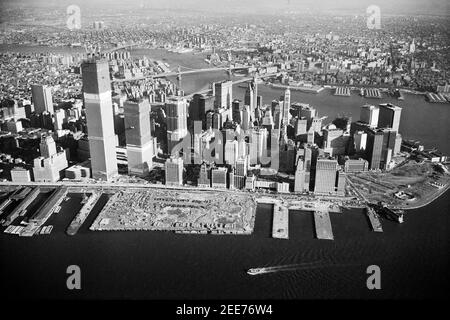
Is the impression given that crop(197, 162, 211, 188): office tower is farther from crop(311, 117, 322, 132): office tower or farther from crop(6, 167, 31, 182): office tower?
crop(311, 117, 322, 132): office tower

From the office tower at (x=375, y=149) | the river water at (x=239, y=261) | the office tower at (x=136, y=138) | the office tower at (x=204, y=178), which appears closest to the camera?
the river water at (x=239, y=261)

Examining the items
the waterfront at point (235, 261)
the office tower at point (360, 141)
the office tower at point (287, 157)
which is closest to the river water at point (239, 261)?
the waterfront at point (235, 261)

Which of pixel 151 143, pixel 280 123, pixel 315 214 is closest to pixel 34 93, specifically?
pixel 151 143

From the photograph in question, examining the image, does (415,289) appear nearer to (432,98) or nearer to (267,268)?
(267,268)

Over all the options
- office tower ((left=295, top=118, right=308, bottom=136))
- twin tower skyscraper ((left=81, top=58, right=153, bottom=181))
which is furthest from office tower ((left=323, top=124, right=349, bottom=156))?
twin tower skyscraper ((left=81, top=58, right=153, bottom=181))

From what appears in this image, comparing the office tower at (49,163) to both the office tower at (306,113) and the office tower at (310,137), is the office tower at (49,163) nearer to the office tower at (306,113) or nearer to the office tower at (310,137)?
the office tower at (310,137)

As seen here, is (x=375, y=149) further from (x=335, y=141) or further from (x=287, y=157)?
(x=287, y=157)

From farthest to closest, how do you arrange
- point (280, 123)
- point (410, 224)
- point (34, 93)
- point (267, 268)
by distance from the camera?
point (34, 93) → point (280, 123) → point (410, 224) → point (267, 268)
